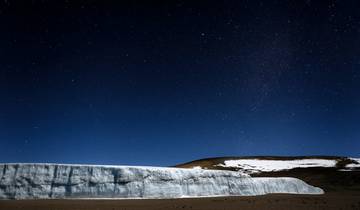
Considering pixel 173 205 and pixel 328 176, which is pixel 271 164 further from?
pixel 173 205

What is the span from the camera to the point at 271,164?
61656 mm

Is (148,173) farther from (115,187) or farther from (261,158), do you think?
(261,158)

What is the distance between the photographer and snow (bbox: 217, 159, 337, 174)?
57938mm

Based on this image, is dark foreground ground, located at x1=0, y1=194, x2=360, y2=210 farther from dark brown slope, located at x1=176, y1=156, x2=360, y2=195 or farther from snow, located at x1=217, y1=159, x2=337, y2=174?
snow, located at x1=217, y1=159, x2=337, y2=174

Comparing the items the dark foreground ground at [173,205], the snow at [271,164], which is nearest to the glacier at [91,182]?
the dark foreground ground at [173,205]

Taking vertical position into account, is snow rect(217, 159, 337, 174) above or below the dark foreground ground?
above

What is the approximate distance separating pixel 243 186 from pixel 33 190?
50.8 feet

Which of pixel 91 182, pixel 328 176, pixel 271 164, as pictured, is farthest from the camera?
pixel 271 164

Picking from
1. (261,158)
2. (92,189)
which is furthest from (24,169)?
(261,158)

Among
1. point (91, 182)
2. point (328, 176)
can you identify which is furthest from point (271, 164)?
point (91, 182)

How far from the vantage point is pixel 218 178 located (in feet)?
88.8

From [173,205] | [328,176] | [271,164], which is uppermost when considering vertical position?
[271,164]

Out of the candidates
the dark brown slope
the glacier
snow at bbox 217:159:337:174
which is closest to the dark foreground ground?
the glacier

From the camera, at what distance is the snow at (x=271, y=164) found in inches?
2281
